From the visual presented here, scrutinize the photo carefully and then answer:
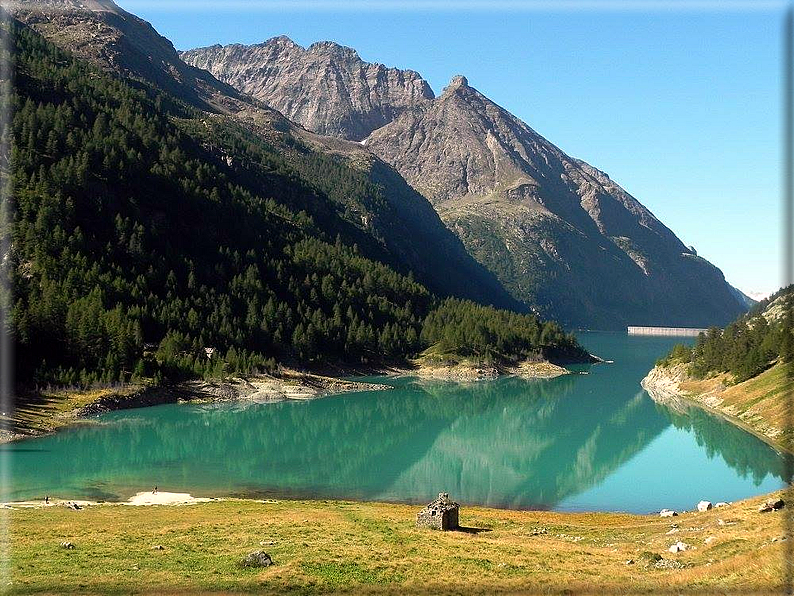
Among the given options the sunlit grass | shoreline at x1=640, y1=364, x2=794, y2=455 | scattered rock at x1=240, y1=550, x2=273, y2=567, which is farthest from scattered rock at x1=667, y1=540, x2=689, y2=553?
shoreline at x1=640, y1=364, x2=794, y2=455

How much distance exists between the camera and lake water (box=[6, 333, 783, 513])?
70562 mm

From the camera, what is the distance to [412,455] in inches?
3750

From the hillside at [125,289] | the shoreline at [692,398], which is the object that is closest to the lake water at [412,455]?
the shoreline at [692,398]

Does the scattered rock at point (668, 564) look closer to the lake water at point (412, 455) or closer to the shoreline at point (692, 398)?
the lake water at point (412, 455)

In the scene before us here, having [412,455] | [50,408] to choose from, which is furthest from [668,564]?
[50,408]

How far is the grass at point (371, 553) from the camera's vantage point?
28.3m

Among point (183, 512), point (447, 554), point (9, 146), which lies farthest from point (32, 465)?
point (9, 146)

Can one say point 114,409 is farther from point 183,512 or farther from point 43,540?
point 43,540

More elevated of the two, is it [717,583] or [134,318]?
[134,318]

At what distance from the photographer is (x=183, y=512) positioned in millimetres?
51875

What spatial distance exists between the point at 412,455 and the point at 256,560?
64.1m

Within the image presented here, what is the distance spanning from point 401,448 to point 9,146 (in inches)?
5134

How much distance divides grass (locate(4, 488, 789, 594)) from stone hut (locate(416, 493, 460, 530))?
4.11ft

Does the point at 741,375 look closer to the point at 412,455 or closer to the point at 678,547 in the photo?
the point at 412,455
